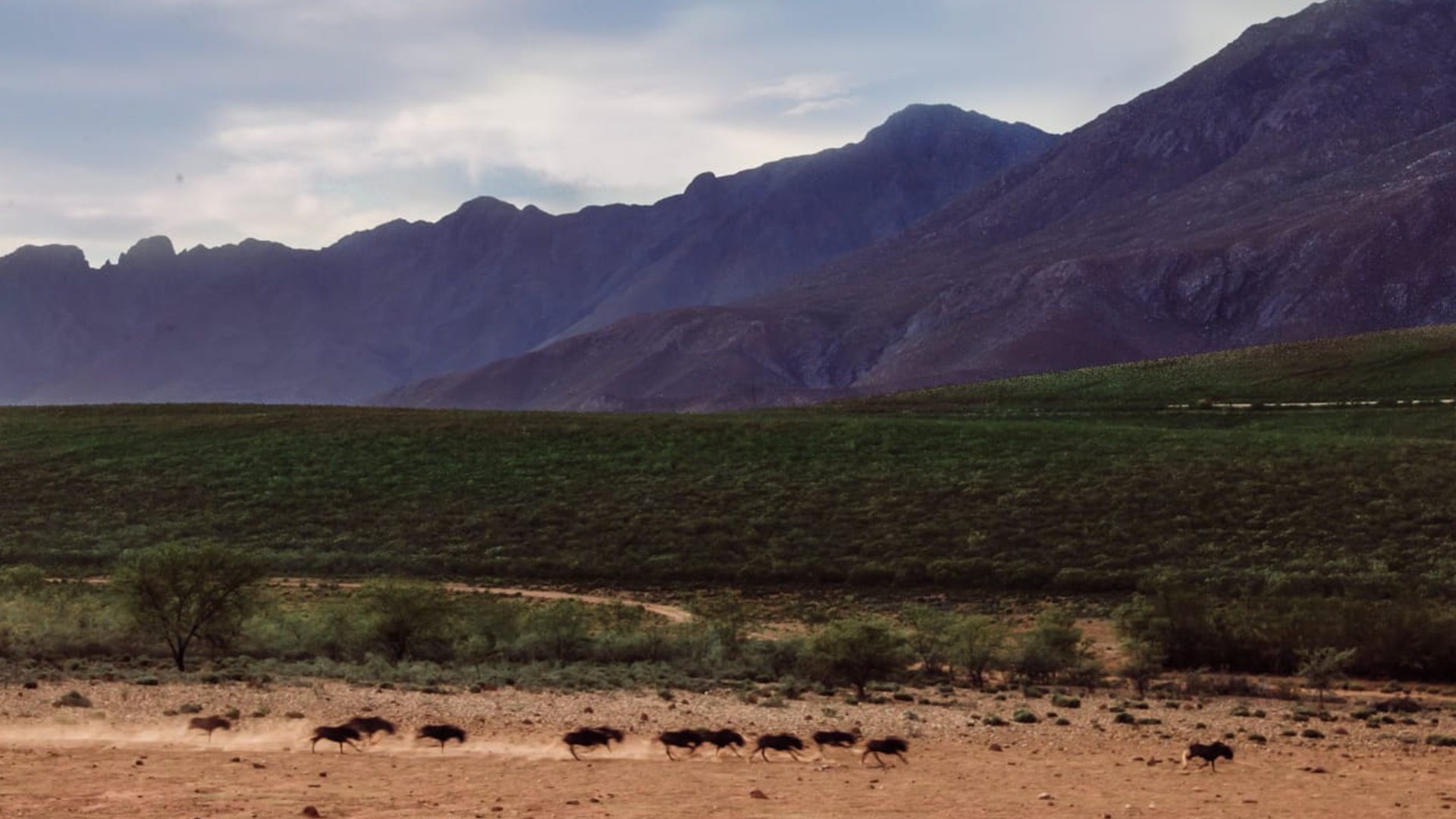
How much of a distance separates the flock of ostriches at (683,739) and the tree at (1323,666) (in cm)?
1030

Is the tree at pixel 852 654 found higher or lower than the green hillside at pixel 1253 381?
lower

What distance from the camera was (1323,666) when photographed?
100 ft

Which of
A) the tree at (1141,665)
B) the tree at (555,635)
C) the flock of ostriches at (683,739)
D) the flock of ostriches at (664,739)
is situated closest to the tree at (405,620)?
the tree at (555,635)

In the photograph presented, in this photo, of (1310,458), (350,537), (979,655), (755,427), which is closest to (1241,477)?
(1310,458)

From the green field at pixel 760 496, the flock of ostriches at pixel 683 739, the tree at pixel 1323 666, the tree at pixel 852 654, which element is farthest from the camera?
the green field at pixel 760 496

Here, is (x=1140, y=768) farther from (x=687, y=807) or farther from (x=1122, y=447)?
(x=1122, y=447)

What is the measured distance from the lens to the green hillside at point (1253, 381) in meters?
101

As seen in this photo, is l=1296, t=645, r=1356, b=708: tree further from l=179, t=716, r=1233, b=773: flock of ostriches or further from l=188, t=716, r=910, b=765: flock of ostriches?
l=188, t=716, r=910, b=765: flock of ostriches

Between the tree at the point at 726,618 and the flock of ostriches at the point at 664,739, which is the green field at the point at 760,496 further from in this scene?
the flock of ostriches at the point at 664,739

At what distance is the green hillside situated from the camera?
101m

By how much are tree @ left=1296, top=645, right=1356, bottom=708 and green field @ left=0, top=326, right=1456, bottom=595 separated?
460 inches

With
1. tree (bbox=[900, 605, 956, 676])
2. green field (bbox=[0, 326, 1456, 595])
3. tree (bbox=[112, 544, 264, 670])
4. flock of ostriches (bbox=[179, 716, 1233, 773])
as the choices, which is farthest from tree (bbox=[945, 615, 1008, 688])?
tree (bbox=[112, 544, 264, 670])

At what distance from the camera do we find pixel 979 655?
3191cm

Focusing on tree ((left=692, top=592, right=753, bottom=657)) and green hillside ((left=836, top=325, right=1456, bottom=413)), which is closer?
tree ((left=692, top=592, right=753, bottom=657))
